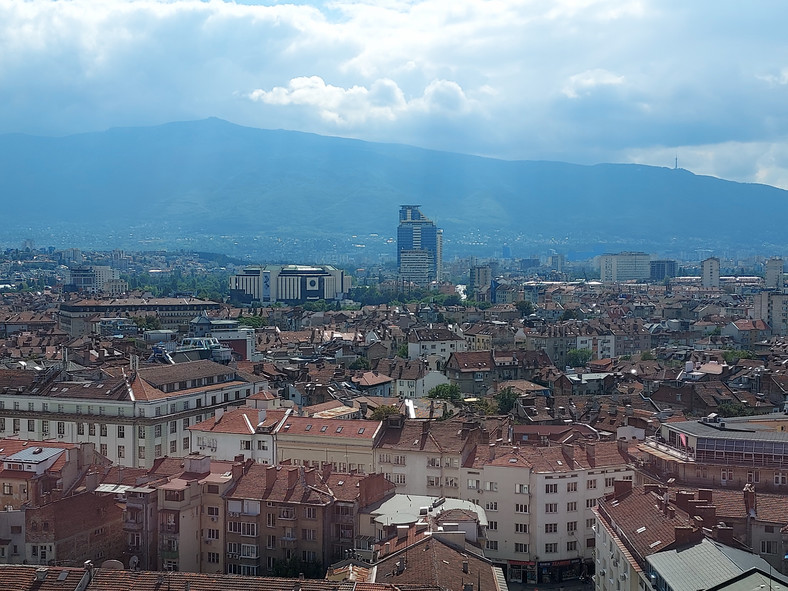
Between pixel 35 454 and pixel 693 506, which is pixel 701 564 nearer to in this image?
pixel 693 506

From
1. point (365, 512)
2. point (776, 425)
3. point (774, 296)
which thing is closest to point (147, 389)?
point (365, 512)

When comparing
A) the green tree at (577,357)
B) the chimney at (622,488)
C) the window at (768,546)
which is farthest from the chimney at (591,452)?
the green tree at (577,357)

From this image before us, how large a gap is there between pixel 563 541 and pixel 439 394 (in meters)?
29.6

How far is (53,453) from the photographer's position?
37.2m

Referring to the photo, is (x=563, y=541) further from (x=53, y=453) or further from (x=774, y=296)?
(x=774, y=296)

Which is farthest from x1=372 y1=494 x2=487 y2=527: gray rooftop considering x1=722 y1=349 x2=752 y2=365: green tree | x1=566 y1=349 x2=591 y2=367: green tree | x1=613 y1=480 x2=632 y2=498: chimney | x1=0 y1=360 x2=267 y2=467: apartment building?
x1=566 y1=349 x2=591 y2=367: green tree

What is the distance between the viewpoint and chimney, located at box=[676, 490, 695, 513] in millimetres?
30328

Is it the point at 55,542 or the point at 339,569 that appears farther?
the point at 55,542

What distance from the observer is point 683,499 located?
100 feet

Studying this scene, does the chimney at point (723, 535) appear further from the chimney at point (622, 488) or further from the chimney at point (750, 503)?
the chimney at point (622, 488)

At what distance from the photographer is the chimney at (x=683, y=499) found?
30328 millimetres

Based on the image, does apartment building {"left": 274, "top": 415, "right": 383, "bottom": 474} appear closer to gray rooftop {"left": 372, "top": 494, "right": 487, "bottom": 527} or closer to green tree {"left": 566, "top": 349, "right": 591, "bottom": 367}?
gray rooftop {"left": 372, "top": 494, "right": 487, "bottom": 527}

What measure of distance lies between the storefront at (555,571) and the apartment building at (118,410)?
18.2 m

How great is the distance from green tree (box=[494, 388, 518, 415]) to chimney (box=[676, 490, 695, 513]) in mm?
32745
